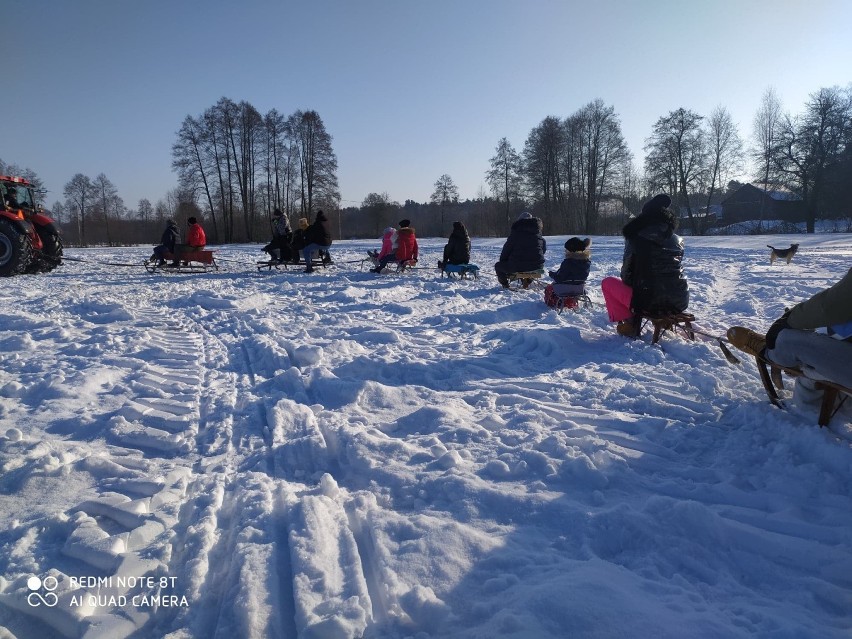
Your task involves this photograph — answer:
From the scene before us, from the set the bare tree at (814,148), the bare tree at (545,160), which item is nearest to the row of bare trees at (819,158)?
the bare tree at (814,148)

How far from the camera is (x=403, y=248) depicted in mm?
14234

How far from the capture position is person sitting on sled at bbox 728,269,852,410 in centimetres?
282

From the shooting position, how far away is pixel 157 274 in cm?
1516

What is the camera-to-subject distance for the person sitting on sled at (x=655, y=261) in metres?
5.68

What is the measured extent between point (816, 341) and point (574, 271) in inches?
190

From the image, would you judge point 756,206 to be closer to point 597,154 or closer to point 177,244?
point 597,154

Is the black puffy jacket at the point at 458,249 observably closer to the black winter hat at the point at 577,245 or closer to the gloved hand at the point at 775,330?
the black winter hat at the point at 577,245

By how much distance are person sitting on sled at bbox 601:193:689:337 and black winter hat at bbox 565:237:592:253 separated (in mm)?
1731

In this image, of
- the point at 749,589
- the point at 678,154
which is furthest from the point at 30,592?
the point at 678,154

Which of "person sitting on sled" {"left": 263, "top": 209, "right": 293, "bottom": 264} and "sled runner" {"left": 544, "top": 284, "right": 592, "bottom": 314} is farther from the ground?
"person sitting on sled" {"left": 263, "top": 209, "right": 293, "bottom": 264}

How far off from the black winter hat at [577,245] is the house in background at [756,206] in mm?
43004

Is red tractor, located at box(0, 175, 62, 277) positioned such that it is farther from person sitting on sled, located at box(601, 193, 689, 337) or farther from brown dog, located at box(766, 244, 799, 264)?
brown dog, located at box(766, 244, 799, 264)

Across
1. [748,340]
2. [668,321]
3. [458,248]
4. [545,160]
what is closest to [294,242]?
[458,248]

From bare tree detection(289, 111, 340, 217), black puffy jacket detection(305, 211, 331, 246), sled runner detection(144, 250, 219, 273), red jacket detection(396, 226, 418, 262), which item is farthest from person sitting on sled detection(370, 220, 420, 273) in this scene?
bare tree detection(289, 111, 340, 217)
